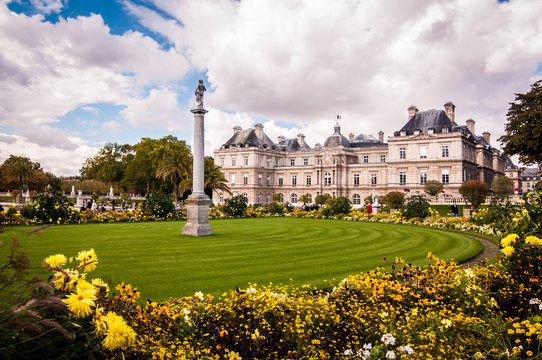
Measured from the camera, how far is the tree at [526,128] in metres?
31.1

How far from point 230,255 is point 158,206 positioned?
17318mm

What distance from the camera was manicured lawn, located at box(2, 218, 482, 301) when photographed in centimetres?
833

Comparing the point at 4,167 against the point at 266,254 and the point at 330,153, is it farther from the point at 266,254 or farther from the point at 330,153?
the point at 266,254

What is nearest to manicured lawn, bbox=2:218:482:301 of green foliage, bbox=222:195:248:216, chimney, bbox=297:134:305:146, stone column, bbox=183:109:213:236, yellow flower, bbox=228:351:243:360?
stone column, bbox=183:109:213:236

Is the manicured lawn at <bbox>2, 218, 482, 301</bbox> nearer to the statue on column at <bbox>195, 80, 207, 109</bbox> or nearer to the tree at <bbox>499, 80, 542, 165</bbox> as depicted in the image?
the statue on column at <bbox>195, 80, 207, 109</bbox>

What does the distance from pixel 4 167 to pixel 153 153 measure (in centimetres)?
2839

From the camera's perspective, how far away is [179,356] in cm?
393

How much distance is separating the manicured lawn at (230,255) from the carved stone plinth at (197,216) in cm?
74

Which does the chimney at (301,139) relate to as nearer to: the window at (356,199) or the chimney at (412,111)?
the window at (356,199)

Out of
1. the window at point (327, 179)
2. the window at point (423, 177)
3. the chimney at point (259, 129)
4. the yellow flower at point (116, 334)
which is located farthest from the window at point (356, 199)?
the yellow flower at point (116, 334)

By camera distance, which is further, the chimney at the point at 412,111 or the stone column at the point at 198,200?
the chimney at the point at 412,111

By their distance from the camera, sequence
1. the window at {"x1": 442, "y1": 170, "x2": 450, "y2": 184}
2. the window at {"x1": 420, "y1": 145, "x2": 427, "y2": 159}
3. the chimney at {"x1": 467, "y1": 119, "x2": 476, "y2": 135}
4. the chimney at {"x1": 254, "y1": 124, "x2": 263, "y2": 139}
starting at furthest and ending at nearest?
1. the chimney at {"x1": 254, "y1": 124, "x2": 263, "y2": 139}
2. the chimney at {"x1": 467, "y1": 119, "x2": 476, "y2": 135}
3. the window at {"x1": 420, "y1": 145, "x2": 427, "y2": 159}
4. the window at {"x1": 442, "y1": 170, "x2": 450, "y2": 184}

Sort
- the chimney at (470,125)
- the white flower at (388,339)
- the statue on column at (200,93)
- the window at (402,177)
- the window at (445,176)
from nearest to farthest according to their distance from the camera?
the white flower at (388,339) → the statue on column at (200,93) → the window at (445,176) → the window at (402,177) → the chimney at (470,125)

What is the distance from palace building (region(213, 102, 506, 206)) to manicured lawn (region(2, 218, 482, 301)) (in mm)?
33932
